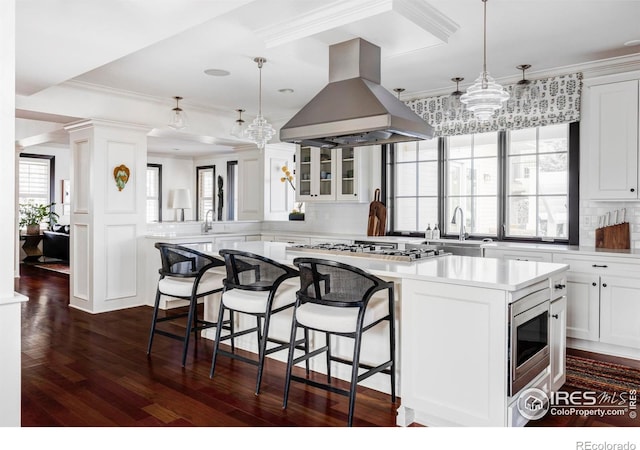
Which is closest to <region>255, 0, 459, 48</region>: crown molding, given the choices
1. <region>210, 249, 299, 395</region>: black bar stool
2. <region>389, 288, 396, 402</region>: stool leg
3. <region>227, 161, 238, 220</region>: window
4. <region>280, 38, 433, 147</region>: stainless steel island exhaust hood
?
<region>280, 38, 433, 147</region>: stainless steel island exhaust hood

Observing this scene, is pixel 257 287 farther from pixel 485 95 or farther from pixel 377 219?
pixel 377 219

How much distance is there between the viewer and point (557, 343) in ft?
9.63

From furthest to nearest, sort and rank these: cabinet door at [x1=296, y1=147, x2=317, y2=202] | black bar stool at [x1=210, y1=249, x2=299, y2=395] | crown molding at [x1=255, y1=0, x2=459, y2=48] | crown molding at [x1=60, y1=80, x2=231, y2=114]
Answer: cabinet door at [x1=296, y1=147, x2=317, y2=202], crown molding at [x1=60, y1=80, x2=231, y2=114], black bar stool at [x1=210, y1=249, x2=299, y2=395], crown molding at [x1=255, y1=0, x2=459, y2=48]

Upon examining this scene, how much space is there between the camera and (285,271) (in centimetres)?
312

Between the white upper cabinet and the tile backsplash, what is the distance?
288 millimetres

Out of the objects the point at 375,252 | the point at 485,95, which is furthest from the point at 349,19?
the point at 375,252

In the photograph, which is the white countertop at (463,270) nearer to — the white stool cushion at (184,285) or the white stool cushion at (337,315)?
the white stool cushion at (337,315)

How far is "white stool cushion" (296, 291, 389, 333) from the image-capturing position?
8.68 feet

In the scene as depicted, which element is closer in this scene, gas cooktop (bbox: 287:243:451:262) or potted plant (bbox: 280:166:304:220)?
gas cooktop (bbox: 287:243:451:262)

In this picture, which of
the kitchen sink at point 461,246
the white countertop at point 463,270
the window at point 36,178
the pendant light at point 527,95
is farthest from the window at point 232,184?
the white countertop at point 463,270

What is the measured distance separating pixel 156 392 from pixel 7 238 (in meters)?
1.59

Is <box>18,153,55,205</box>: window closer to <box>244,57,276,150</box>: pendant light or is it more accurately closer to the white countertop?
<box>244,57,276,150</box>: pendant light

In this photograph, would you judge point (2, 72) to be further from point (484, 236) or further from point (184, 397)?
point (484, 236)
